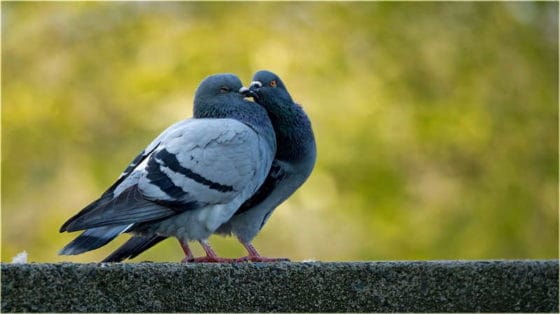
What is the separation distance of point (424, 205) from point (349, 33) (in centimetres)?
224

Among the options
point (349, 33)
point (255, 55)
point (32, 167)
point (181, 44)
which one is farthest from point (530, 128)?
point (32, 167)

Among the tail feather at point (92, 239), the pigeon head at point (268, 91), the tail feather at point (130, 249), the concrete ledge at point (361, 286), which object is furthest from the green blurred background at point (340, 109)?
the concrete ledge at point (361, 286)

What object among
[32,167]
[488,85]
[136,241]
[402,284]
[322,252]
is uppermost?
[32,167]

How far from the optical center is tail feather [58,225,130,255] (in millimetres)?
4289

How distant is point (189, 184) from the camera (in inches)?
183

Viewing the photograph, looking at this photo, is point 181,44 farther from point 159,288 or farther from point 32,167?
point 159,288

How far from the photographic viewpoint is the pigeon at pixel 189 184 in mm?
4547

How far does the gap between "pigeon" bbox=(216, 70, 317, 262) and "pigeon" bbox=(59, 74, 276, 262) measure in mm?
234

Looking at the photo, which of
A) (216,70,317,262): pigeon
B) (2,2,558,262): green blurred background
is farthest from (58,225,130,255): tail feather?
(2,2,558,262): green blurred background

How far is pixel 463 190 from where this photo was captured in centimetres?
1132

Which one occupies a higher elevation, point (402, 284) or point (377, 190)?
point (377, 190)

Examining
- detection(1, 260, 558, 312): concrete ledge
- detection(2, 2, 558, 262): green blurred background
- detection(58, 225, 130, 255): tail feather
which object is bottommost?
detection(1, 260, 558, 312): concrete ledge

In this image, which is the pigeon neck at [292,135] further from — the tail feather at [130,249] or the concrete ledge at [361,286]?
the concrete ledge at [361,286]

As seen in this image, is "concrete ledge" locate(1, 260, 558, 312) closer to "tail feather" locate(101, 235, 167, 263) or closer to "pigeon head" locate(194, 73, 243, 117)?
"tail feather" locate(101, 235, 167, 263)
